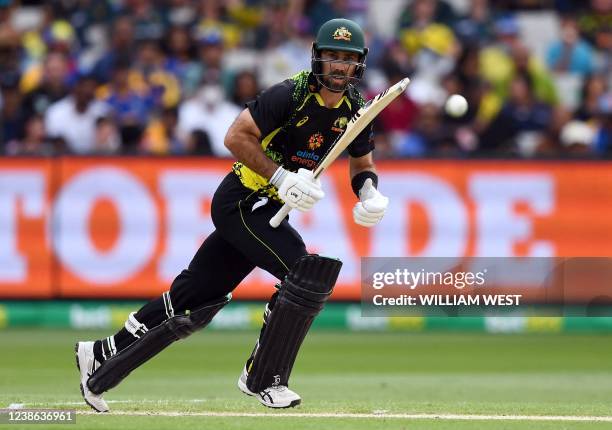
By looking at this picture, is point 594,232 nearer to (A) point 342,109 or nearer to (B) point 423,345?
(B) point 423,345

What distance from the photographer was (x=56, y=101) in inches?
533

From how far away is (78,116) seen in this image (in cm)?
1303

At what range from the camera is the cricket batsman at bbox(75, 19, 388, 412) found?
20.8 feet

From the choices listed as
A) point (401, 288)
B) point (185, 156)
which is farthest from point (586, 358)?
point (185, 156)

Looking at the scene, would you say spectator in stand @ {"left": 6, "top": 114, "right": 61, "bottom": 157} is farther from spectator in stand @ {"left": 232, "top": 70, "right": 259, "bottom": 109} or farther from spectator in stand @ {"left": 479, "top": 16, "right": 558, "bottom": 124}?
spectator in stand @ {"left": 479, "top": 16, "right": 558, "bottom": 124}

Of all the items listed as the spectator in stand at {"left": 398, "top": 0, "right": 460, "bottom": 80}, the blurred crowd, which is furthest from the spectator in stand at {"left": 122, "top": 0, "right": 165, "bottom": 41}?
the spectator in stand at {"left": 398, "top": 0, "right": 460, "bottom": 80}

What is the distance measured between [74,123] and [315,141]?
6.87 m

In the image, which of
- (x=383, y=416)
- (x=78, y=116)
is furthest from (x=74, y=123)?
(x=383, y=416)

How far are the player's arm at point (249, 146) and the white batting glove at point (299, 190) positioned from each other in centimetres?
10

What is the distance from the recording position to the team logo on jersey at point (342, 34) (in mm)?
6383

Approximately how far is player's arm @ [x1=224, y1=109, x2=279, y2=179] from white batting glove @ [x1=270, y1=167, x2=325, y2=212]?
104 mm

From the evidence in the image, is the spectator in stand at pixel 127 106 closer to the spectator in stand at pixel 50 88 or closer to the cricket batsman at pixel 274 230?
the spectator in stand at pixel 50 88

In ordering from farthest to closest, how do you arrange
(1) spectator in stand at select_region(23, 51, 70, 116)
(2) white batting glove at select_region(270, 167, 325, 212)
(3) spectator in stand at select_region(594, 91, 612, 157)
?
(1) spectator in stand at select_region(23, 51, 70, 116) → (3) spectator in stand at select_region(594, 91, 612, 157) → (2) white batting glove at select_region(270, 167, 325, 212)

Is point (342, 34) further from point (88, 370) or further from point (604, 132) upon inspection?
point (604, 132)
